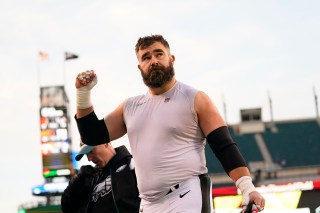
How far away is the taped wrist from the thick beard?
1.56ft

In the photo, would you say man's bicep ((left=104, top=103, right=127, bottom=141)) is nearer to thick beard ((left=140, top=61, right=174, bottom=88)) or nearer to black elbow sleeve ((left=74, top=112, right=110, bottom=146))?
black elbow sleeve ((left=74, top=112, right=110, bottom=146))

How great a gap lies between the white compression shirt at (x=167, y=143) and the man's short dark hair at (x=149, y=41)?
0.34 m

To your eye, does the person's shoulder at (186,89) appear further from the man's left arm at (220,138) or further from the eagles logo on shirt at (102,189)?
the eagles logo on shirt at (102,189)

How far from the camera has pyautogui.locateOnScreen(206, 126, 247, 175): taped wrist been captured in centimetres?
454

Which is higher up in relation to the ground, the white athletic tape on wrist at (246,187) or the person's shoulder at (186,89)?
the person's shoulder at (186,89)

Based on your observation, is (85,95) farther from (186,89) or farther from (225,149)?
(225,149)

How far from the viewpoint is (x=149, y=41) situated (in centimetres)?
476

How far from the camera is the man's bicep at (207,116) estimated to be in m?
4.60

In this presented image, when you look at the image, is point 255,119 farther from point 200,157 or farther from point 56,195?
point 200,157

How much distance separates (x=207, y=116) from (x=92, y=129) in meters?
0.85

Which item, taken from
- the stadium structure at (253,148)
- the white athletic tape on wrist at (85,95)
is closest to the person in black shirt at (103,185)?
the white athletic tape on wrist at (85,95)

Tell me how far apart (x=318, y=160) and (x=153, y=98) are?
65.4 metres

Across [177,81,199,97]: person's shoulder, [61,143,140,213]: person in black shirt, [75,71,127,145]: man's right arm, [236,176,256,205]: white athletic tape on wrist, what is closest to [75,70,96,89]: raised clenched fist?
[75,71,127,145]: man's right arm

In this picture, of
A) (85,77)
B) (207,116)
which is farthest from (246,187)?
(85,77)
